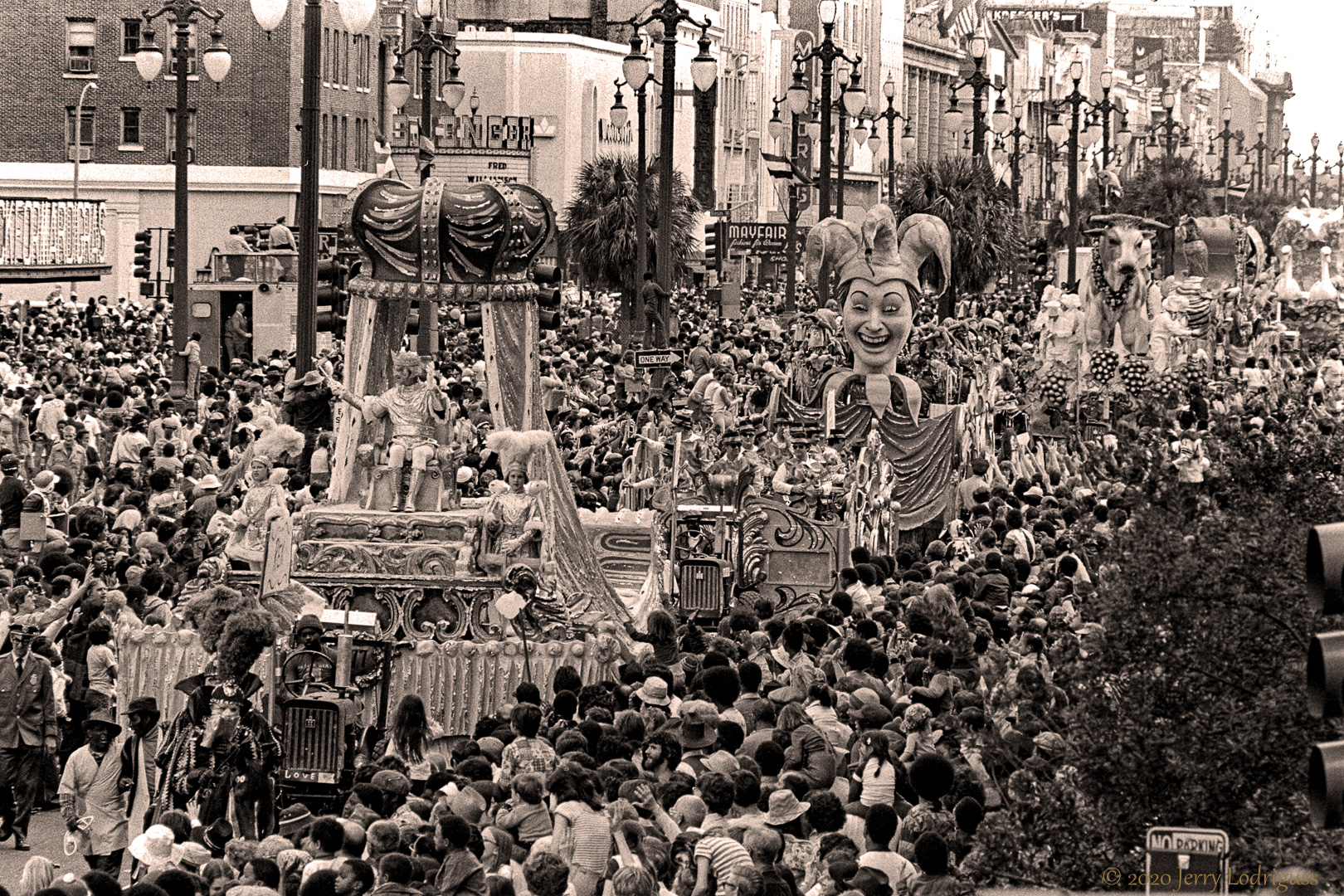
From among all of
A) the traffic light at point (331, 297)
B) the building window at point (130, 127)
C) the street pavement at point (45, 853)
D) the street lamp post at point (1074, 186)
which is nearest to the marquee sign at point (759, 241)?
the street lamp post at point (1074, 186)

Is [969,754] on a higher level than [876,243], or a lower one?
lower

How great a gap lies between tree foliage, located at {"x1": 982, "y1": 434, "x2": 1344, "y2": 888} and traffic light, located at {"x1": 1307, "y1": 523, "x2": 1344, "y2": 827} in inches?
110

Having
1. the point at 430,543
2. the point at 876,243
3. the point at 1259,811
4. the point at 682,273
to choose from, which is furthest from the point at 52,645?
the point at 682,273

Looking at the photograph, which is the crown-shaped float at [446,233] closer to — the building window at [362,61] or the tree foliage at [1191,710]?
the tree foliage at [1191,710]

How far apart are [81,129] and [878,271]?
4294 centimetres

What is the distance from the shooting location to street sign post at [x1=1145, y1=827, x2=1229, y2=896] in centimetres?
843

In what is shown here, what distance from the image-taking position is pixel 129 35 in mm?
67562

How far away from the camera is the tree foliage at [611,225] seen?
56344 millimetres

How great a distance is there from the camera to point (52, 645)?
50.2 ft

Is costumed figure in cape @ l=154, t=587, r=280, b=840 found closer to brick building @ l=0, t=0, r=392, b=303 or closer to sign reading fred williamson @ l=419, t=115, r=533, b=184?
brick building @ l=0, t=0, r=392, b=303

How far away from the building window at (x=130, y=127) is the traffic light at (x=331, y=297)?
1650 inches

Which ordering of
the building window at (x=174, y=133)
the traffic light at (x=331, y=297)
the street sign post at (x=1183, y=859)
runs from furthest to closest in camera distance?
the building window at (x=174, y=133) → the traffic light at (x=331, y=297) → the street sign post at (x=1183, y=859)

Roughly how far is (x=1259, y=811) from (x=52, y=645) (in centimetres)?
815

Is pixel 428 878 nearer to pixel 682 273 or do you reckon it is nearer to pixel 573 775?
pixel 573 775
